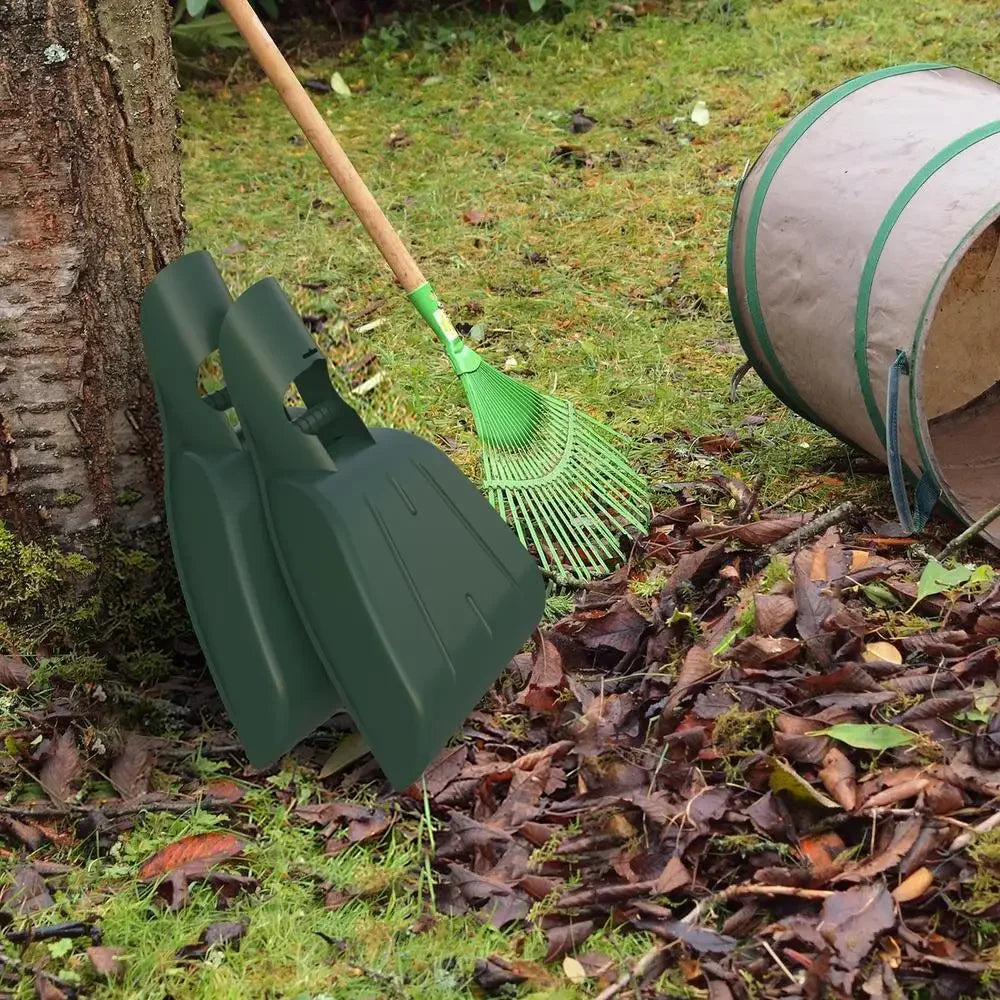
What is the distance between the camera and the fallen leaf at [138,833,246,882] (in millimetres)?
1984

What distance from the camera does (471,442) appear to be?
3369 millimetres

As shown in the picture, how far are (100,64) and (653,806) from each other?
5.40 ft

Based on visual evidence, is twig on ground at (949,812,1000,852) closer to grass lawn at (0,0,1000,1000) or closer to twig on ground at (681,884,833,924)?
twig on ground at (681,884,833,924)

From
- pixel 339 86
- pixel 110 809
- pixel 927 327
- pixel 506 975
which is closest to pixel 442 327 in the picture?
pixel 927 327

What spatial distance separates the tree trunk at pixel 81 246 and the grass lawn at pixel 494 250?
48 centimetres

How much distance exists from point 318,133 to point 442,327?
520mm

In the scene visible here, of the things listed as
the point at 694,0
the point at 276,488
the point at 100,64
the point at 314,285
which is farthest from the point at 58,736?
the point at 694,0

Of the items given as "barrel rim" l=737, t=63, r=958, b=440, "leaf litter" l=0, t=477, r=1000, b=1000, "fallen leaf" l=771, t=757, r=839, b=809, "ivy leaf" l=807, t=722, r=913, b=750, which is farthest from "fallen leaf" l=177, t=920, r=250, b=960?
"barrel rim" l=737, t=63, r=958, b=440

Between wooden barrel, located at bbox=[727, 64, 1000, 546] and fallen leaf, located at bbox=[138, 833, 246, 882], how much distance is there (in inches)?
63.1

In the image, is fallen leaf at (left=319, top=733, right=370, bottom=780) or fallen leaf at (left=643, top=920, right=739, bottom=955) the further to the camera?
fallen leaf at (left=319, top=733, right=370, bottom=780)

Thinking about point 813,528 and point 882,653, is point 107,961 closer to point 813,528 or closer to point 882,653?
point 882,653

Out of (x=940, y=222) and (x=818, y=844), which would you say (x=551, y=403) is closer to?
(x=940, y=222)

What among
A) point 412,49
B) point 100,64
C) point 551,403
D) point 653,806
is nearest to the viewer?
point 653,806

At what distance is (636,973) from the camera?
1745mm
